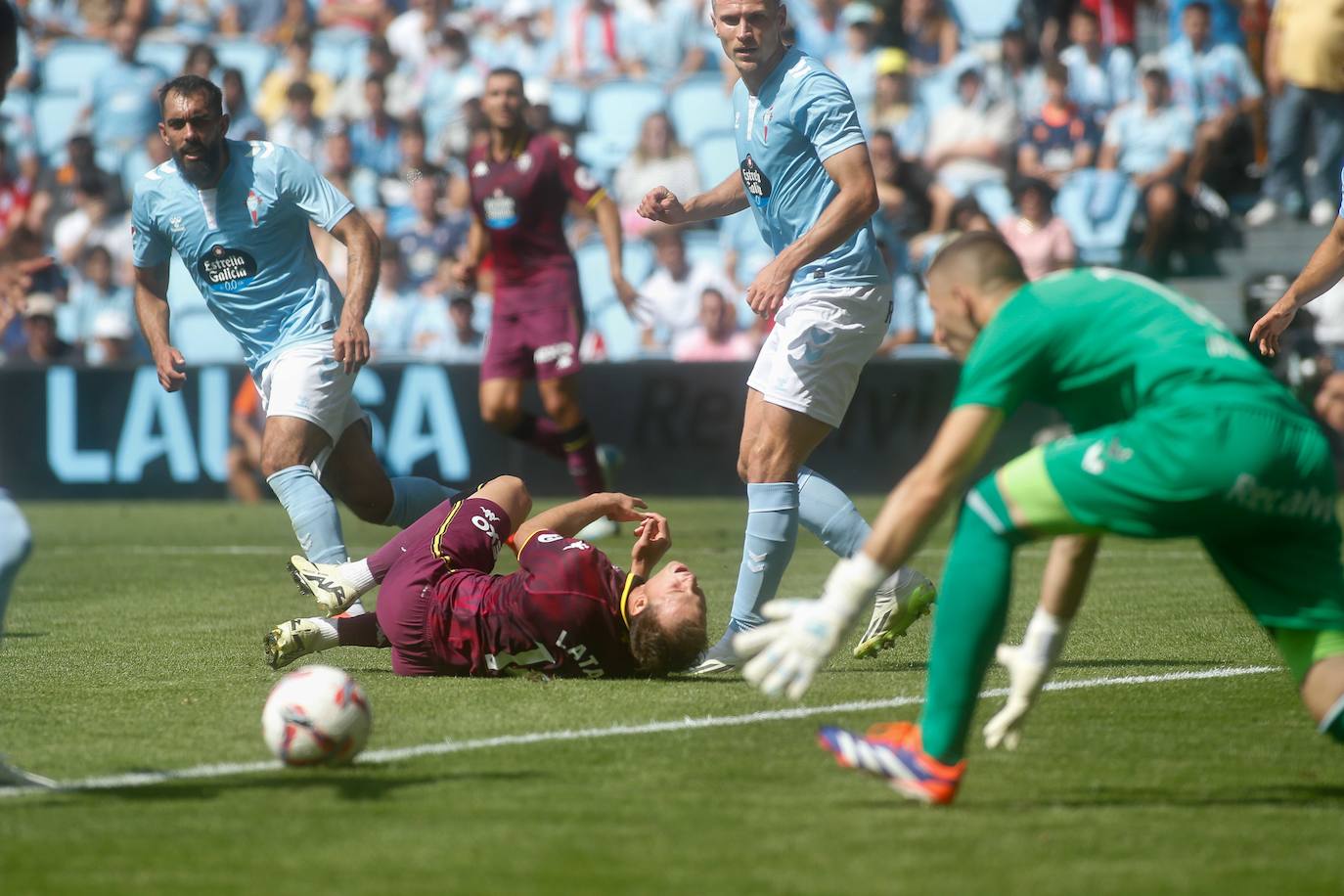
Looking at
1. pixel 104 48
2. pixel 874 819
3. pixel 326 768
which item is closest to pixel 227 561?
pixel 326 768

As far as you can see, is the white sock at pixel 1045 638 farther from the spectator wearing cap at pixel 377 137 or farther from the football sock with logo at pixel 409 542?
the spectator wearing cap at pixel 377 137

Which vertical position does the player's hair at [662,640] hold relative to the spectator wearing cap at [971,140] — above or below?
below

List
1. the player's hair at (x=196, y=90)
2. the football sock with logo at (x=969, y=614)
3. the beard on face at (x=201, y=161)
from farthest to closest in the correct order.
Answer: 1. the beard on face at (x=201, y=161)
2. the player's hair at (x=196, y=90)
3. the football sock with logo at (x=969, y=614)

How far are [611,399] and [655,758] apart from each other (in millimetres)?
10357

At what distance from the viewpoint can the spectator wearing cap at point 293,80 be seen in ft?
66.5

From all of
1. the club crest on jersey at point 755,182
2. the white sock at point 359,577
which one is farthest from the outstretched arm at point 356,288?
the club crest on jersey at point 755,182

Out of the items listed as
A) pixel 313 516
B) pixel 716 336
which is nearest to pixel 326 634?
pixel 313 516

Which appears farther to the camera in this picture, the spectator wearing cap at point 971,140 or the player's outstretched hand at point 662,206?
the spectator wearing cap at point 971,140

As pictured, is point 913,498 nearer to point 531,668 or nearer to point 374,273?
point 531,668

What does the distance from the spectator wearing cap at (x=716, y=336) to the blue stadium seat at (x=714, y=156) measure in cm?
276

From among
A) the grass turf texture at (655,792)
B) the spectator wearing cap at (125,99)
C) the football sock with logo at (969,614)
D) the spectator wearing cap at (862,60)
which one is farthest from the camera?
the spectator wearing cap at (125,99)

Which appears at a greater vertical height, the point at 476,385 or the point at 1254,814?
the point at 1254,814

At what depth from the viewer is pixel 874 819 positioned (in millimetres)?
4336

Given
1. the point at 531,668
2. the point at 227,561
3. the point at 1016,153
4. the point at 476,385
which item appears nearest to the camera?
the point at 531,668
